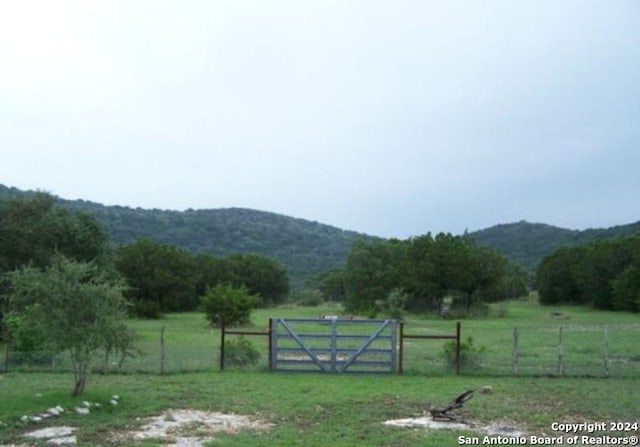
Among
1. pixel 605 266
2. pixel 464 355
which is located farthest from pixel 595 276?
pixel 464 355

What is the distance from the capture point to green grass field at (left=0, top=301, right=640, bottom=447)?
12.6 meters

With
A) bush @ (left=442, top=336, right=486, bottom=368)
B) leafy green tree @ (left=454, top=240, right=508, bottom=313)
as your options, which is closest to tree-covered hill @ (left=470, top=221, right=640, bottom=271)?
leafy green tree @ (left=454, top=240, right=508, bottom=313)

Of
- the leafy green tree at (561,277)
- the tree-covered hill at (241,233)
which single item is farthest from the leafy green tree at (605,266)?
the tree-covered hill at (241,233)

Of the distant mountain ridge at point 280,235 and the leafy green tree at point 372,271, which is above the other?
the distant mountain ridge at point 280,235

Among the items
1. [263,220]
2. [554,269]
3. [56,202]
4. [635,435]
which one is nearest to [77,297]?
[635,435]

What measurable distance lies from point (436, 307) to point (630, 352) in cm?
4009

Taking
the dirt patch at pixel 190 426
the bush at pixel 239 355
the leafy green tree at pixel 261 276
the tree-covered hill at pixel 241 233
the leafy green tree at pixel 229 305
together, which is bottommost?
the dirt patch at pixel 190 426

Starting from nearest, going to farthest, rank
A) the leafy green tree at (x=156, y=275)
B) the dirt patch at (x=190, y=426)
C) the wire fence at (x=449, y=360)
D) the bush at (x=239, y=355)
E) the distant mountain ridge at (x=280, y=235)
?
the dirt patch at (x=190, y=426), the wire fence at (x=449, y=360), the bush at (x=239, y=355), the leafy green tree at (x=156, y=275), the distant mountain ridge at (x=280, y=235)

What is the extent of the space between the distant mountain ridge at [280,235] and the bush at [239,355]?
7748cm

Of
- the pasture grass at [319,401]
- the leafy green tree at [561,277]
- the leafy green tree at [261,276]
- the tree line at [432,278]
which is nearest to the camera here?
the pasture grass at [319,401]

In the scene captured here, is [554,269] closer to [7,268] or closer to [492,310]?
[492,310]

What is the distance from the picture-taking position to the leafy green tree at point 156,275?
2480 inches

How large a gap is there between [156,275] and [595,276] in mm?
42161

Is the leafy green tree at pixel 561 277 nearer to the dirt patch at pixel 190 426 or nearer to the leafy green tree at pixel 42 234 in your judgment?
the leafy green tree at pixel 42 234
